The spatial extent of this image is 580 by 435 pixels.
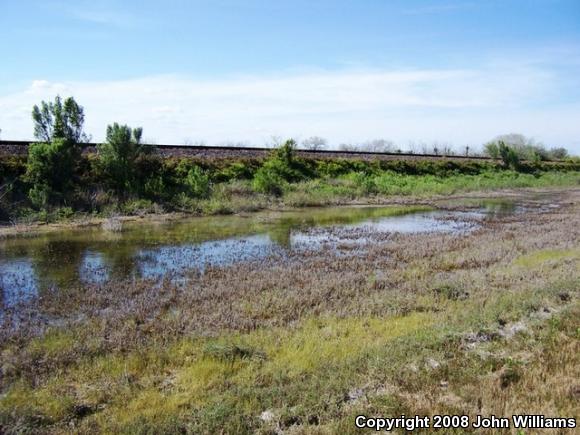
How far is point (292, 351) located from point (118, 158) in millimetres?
24431

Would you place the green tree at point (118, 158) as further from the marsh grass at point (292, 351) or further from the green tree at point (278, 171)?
the marsh grass at point (292, 351)

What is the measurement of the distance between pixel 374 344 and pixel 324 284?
4.20 m

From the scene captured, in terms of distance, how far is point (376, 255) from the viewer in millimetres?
16922

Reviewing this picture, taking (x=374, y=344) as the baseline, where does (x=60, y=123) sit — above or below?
above

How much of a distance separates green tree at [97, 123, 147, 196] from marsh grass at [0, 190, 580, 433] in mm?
17632

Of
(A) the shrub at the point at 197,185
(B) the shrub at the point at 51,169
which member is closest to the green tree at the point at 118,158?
(B) the shrub at the point at 51,169

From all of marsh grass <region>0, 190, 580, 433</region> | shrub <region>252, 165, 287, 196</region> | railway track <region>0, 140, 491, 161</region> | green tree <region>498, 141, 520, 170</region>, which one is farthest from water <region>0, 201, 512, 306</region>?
green tree <region>498, 141, 520, 170</region>

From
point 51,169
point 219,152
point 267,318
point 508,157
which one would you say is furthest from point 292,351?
point 508,157

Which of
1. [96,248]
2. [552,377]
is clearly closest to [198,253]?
[96,248]

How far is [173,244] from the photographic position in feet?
63.4

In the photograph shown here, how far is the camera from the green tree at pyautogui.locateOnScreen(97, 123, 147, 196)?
95.2 feet

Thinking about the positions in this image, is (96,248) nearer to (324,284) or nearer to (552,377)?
(324,284)

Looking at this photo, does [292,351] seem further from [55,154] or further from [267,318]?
[55,154]

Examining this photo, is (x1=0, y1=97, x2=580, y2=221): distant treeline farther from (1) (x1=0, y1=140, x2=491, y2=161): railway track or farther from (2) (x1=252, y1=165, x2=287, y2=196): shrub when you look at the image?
(1) (x1=0, y1=140, x2=491, y2=161): railway track
